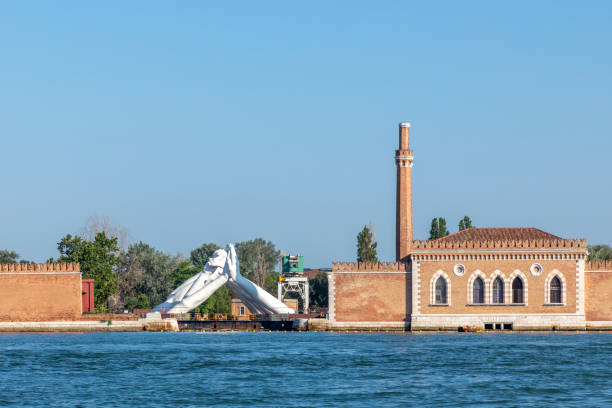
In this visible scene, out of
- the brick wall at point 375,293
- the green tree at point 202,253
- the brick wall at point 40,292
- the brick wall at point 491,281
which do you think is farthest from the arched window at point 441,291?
the green tree at point 202,253

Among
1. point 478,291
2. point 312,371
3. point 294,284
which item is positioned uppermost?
point 294,284

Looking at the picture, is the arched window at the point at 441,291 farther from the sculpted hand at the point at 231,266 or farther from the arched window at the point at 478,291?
the sculpted hand at the point at 231,266

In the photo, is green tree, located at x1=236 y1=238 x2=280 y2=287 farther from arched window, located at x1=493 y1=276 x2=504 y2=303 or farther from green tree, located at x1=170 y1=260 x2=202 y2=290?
arched window, located at x1=493 y1=276 x2=504 y2=303

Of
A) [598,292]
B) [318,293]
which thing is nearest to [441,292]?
[598,292]

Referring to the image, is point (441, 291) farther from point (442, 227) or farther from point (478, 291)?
point (442, 227)

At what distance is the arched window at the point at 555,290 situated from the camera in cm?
6806

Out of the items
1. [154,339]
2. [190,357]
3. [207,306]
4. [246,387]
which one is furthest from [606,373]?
[207,306]

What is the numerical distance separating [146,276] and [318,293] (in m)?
17.7

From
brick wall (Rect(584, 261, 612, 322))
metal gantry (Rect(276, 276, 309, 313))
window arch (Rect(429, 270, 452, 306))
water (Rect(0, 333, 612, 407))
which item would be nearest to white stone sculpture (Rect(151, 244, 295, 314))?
water (Rect(0, 333, 612, 407))

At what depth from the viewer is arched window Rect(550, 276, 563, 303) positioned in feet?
223

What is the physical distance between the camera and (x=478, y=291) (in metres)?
68.4

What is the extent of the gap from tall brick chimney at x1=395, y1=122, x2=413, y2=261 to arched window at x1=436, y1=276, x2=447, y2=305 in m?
5.72

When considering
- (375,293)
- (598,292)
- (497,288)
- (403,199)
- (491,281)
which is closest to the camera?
(598,292)

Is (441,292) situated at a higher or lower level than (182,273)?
lower
